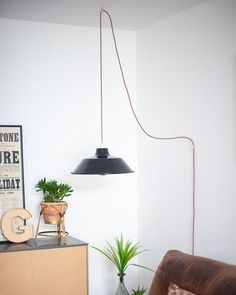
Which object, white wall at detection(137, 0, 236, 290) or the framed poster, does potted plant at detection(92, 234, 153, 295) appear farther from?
the framed poster

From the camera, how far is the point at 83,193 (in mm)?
3867

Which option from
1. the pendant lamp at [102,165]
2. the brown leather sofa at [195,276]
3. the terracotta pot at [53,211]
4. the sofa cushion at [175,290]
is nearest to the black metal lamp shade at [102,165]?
the pendant lamp at [102,165]

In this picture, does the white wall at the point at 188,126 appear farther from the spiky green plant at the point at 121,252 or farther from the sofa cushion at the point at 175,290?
the sofa cushion at the point at 175,290

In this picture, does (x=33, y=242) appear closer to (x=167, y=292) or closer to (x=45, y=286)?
(x=45, y=286)

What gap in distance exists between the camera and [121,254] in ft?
12.0

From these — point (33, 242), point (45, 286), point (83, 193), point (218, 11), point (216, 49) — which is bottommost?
point (45, 286)

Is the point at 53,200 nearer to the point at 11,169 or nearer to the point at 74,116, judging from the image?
the point at 11,169

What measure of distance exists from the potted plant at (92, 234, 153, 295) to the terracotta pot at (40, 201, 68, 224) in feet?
1.38

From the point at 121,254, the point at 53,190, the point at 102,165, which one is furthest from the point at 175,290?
the point at 53,190

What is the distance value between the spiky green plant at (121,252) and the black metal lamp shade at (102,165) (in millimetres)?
797

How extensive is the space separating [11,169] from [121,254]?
98cm

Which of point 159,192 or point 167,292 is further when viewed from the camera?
point 159,192

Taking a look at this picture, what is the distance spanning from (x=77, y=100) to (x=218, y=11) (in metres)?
1.25

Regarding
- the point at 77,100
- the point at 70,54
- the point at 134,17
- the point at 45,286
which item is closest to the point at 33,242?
the point at 45,286
